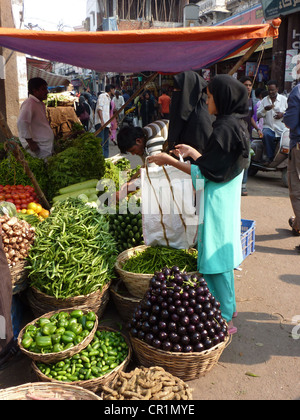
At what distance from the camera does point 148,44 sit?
391 centimetres

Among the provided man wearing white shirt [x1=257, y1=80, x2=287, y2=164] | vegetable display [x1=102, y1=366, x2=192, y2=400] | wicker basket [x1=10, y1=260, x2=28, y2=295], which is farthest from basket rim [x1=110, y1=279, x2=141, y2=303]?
man wearing white shirt [x1=257, y1=80, x2=287, y2=164]

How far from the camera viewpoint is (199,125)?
163 inches

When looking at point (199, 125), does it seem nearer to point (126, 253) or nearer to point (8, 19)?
point (126, 253)

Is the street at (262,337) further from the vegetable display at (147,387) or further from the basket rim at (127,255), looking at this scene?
the basket rim at (127,255)

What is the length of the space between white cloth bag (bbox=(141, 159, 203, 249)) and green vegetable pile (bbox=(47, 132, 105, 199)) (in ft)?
7.71

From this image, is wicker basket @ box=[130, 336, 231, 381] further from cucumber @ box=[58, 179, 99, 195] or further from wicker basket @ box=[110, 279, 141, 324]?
cucumber @ box=[58, 179, 99, 195]

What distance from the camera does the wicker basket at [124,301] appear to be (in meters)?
3.60

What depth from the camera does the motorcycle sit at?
8.27m

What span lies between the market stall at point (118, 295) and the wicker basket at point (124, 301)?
2 centimetres

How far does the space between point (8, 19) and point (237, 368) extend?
6984 millimetres

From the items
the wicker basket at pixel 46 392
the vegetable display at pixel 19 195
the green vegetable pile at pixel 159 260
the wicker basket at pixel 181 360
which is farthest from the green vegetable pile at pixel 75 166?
the wicker basket at pixel 46 392

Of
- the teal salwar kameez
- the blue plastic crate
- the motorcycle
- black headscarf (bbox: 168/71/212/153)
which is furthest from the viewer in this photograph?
the motorcycle

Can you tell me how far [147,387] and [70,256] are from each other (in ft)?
4.62

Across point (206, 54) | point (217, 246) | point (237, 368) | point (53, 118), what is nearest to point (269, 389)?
point (237, 368)
